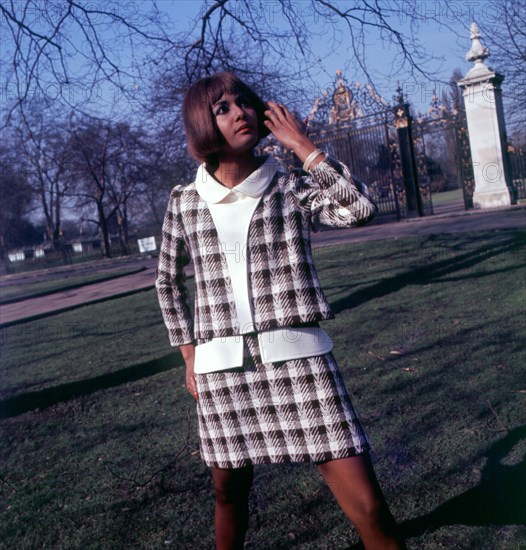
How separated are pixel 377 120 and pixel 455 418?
543 inches

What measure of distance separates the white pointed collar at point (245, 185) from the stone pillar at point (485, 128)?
52.7 ft

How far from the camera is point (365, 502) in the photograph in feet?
6.43

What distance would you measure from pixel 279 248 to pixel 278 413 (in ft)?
1.73

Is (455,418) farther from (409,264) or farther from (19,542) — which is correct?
(409,264)

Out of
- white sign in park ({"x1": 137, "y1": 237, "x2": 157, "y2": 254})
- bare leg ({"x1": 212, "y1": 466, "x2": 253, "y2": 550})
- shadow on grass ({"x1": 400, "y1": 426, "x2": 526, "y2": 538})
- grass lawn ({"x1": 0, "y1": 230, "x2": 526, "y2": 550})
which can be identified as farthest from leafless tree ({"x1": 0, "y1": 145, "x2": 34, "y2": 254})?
bare leg ({"x1": 212, "y1": 466, "x2": 253, "y2": 550})

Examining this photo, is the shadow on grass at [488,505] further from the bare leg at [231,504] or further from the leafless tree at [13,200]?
the leafless tree at [13,200]

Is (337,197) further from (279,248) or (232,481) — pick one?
(232,481)

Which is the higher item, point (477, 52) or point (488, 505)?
point (477, 52)

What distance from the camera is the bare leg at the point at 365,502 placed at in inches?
77.4

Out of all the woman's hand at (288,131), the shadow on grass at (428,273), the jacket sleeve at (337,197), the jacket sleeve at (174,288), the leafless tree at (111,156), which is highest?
the leafless tree at (111,156)

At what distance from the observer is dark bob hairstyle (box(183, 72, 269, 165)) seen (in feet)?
7.11

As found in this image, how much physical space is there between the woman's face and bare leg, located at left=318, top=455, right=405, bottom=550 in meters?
1.06

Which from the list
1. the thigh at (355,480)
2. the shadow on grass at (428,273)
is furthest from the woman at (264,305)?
the shadow on grass at (428,273)

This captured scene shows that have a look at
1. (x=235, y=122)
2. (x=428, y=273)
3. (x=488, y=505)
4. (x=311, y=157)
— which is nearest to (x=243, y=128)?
(x=235, y=122)
